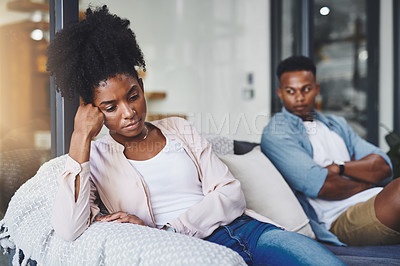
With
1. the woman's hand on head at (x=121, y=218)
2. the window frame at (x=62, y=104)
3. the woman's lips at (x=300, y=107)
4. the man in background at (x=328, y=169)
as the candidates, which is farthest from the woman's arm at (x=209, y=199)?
the woman's lips at (x=300, y=107)

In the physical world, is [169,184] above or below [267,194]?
above

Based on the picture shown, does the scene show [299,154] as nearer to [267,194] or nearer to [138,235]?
[267,194]

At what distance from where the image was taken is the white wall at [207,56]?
4.26 metres

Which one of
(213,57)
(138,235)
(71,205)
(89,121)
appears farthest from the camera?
(213,57)

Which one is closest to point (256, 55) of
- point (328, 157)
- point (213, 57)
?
point (213, 57)

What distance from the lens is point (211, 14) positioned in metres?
4.68

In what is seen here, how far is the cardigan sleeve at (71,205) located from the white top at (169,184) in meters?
0.22

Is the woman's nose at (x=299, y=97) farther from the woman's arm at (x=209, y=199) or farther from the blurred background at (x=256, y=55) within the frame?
the blurred background at (x=256, y=55)

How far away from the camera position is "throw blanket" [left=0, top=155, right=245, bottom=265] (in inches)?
36.8

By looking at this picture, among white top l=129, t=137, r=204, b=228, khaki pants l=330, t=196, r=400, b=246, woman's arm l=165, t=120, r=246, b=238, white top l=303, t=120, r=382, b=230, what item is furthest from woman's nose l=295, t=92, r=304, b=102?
white top l=129, t=137, r=204, b=228

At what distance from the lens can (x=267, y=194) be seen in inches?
69.0

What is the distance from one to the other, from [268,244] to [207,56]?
3.73 meters

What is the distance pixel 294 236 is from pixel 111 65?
31.1 inches

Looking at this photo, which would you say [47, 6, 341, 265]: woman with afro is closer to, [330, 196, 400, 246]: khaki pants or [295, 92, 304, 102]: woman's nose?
[330, 196, 400, 246]: khaki pants
